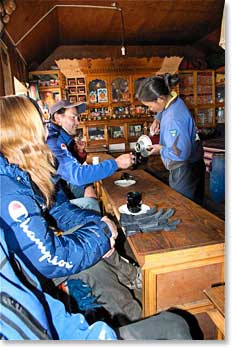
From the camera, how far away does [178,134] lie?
1351 millimetres

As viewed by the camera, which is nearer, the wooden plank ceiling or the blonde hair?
the blonde hair

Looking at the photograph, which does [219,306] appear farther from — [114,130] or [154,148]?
[114,130]

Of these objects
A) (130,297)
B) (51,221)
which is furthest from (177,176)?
(51,221)

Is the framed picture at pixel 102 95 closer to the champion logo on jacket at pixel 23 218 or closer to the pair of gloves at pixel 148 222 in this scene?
the pair of gloves at pixel 148 222

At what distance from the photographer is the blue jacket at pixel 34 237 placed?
56 centimetres

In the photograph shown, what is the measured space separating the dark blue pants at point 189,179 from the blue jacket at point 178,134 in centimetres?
5

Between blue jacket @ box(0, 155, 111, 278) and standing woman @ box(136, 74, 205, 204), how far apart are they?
799 millimetres

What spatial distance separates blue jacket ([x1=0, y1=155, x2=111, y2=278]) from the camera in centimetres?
56

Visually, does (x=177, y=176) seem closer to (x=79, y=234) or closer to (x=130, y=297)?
(x=130, y=297)

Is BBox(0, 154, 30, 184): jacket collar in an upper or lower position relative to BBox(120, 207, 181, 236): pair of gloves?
upper

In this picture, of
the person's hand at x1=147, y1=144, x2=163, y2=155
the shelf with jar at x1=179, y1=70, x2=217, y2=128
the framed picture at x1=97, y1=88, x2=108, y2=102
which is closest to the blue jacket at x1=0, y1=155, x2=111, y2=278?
the person's hand at x1=147, y1=144, x2=163, y2=155

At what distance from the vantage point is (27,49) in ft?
8.10

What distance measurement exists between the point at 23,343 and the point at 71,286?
42 cm

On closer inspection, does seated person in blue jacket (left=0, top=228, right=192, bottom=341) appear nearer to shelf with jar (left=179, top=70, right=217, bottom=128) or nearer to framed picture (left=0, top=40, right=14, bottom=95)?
framed picture (left=0, top=40, right=14, bottom=95)
